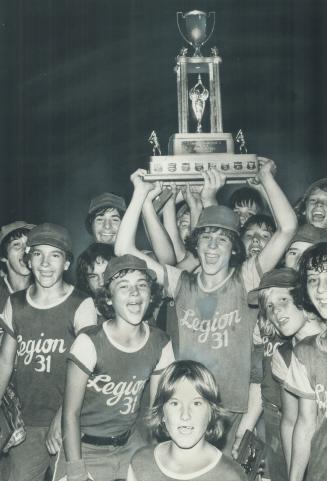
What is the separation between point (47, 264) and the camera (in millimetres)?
4094

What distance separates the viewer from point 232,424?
3.94 m

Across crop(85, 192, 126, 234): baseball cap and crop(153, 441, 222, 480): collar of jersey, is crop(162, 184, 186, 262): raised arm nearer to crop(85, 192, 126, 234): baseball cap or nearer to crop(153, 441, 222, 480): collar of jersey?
crop(85, 192, 126, 234): baseball cap

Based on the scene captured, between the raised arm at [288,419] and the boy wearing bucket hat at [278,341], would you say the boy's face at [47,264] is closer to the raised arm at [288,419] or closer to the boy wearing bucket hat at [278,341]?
the boy wearing bucket hat at [278,341]

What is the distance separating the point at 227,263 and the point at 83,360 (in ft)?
3.46

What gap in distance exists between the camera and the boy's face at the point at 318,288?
3236 millimetres

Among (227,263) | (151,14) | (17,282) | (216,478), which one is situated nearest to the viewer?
(216,478)

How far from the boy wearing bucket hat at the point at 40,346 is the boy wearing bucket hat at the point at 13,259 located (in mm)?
878

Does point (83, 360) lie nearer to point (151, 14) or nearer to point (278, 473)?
point (278, 473)

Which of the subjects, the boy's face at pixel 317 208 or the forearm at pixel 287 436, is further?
the boy's face at pixel 317 208

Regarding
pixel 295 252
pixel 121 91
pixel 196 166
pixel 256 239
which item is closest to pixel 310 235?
pixel 295 252

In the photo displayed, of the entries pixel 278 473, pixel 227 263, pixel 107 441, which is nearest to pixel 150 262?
pixel 227 263

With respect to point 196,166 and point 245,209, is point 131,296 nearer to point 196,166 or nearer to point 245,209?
point 196,166

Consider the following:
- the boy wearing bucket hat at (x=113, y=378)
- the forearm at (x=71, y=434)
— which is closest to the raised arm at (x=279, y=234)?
the boy wearing bucket hat at (x=113, y=378)

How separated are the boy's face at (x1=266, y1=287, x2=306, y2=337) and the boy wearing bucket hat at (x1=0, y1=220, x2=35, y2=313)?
190cm
